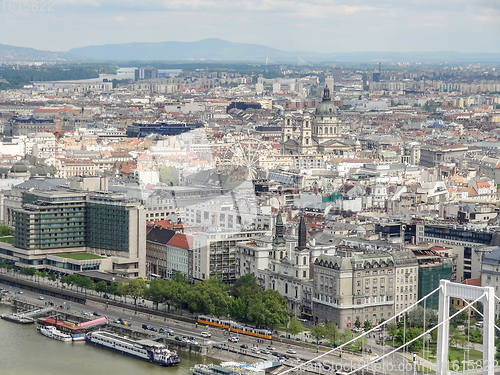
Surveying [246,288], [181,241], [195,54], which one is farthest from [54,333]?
[195,54]

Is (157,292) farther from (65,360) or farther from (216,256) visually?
(65,360)

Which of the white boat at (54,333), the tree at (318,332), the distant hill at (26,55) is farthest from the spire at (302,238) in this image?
the distant hill at (26,55)

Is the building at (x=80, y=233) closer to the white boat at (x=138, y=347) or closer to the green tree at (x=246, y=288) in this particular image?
the green tree at (x=246, y=288)

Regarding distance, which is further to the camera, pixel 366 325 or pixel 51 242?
pixel 51 242

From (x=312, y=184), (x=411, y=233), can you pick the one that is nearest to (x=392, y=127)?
(x=312, y=184)

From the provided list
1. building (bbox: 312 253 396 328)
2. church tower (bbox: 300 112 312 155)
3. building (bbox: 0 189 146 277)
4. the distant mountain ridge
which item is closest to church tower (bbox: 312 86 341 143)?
church tower (bbox: 300 112 312 155)

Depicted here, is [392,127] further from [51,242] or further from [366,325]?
[366,325]
